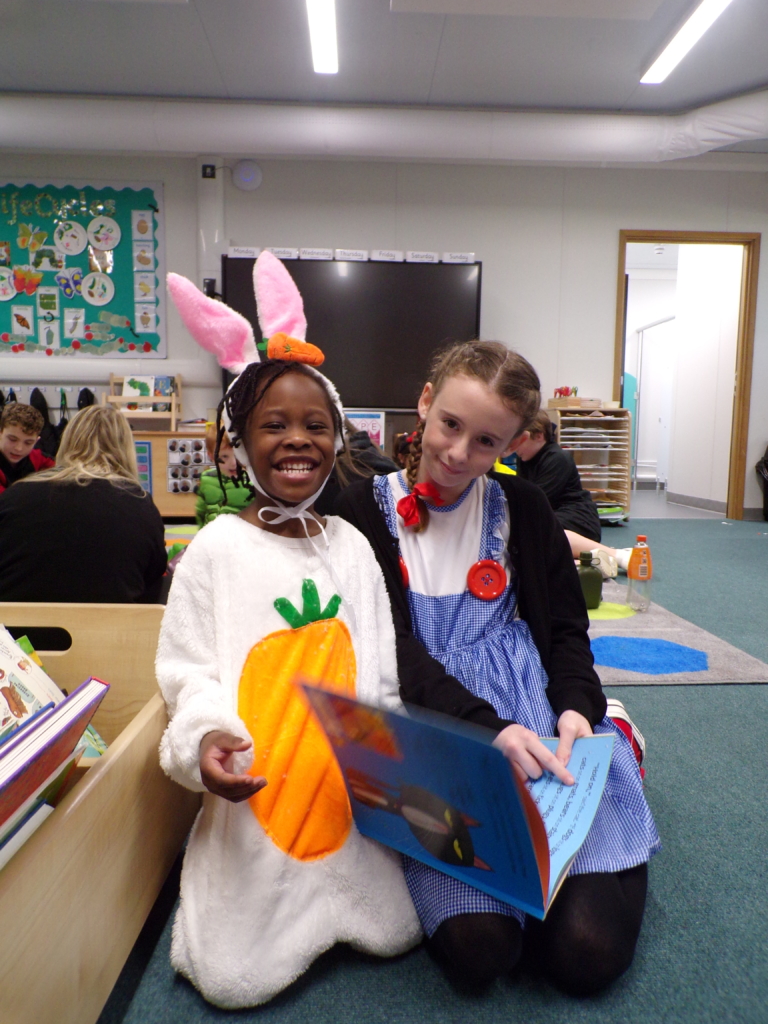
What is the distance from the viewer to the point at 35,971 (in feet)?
1.91

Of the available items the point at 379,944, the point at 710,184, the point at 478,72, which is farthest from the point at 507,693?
the point at 710,184

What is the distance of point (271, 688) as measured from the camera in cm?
83

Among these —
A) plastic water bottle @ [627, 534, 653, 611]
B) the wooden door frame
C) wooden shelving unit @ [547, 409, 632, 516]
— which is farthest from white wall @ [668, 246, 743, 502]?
plastic water bottle @ [627, 534, 653, 611]

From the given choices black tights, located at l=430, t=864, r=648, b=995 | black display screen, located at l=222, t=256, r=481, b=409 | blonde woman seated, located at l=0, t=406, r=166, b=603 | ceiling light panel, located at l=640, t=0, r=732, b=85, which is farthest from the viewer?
black display screen, located at l=222, t=256, r=481, b=409

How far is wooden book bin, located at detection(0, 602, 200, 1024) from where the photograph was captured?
1.88 feet

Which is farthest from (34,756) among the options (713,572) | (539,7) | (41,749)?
(539,7)

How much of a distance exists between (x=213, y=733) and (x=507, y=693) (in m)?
0.44

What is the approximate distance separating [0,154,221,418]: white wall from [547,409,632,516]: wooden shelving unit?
101 inches

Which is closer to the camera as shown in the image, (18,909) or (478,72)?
(18,909)

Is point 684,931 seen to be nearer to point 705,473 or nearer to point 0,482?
point 0,482

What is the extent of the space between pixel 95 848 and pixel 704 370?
632 cm

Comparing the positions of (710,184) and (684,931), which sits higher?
(710,184)

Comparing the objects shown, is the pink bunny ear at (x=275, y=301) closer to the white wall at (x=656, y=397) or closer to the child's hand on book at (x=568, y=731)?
the child's hand on book at (x=568, y=731)

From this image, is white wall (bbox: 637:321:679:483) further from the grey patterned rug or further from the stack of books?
the stack of books
